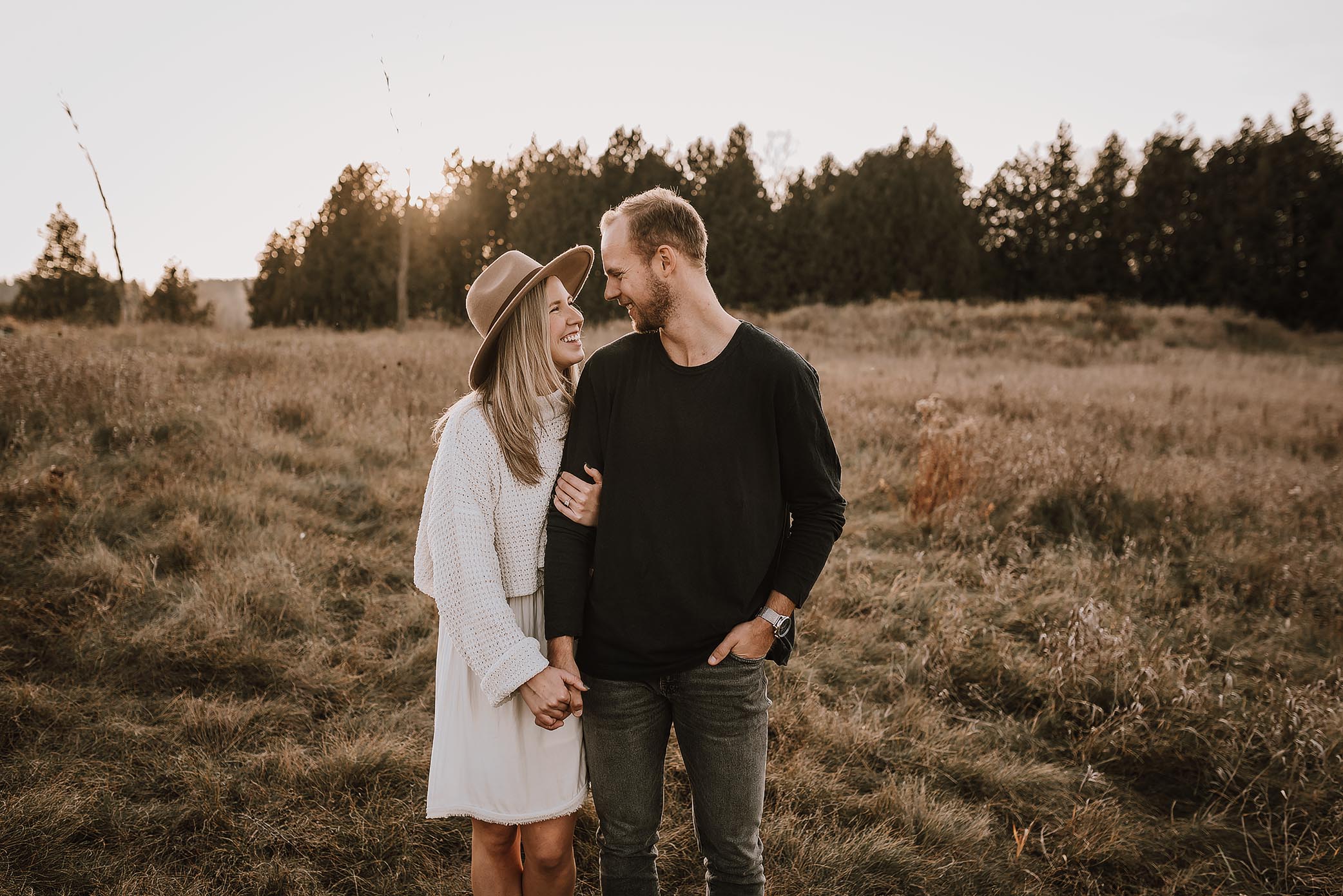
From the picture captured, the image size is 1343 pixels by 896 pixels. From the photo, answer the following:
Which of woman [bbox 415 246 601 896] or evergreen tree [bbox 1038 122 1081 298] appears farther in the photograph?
evergreen tree [bbox 1038 122 1081 298]

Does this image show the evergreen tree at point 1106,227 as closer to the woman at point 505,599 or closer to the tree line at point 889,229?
the tree line at point 889,229

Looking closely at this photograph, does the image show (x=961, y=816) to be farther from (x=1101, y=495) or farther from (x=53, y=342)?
(x=53, y=342)

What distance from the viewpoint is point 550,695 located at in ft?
5.99

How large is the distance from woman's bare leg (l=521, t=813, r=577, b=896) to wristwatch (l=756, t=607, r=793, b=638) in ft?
2.50

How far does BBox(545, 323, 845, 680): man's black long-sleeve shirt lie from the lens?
188cm

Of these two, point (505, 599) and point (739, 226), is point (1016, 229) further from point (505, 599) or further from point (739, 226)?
point (505, 599)

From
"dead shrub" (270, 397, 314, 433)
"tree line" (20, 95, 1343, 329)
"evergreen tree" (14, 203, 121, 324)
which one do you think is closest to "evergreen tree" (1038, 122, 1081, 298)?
"tree line" (20, 95, 1343, 329)

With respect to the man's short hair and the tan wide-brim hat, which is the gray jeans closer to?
the tan wide-brim hat

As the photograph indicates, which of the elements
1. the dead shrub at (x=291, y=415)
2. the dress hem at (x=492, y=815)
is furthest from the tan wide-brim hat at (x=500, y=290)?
the dead shrub at (x=291, y=415)

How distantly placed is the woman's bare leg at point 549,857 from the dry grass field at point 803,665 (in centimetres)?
66

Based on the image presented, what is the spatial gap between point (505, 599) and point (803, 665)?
2.50 metres

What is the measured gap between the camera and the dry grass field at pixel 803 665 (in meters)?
2.73

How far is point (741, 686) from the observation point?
1.91 m

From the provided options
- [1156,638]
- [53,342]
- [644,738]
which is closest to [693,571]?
[644,738]
